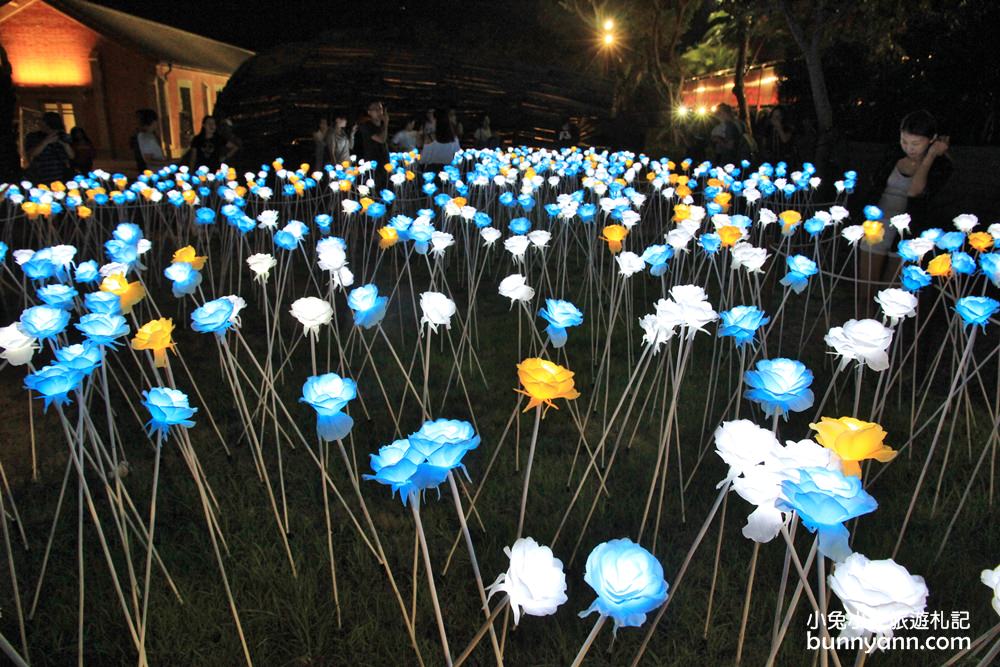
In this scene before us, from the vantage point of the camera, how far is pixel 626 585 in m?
0.81

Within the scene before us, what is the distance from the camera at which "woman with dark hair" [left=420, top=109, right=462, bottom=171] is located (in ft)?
23.6

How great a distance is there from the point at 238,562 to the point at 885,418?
277 cm

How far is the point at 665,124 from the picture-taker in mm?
13844

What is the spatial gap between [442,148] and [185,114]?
1549cm

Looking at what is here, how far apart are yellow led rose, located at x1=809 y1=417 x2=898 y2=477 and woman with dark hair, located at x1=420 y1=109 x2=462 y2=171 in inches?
261

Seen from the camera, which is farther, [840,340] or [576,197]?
[576,197]

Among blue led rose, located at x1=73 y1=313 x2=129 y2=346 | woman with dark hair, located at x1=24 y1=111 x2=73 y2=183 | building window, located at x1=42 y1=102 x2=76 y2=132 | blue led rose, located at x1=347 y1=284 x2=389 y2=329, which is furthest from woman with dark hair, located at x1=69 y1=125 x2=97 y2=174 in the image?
building window, located at x1=42 y1=102 x2=76 y2=132

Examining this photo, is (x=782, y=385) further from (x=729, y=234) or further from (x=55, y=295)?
(x=55, y=295)

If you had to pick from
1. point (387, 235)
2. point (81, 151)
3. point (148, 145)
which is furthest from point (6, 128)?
point (387, 235)

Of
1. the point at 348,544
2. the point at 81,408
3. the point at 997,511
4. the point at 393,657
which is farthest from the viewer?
the point at 997,511

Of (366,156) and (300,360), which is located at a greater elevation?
(366,156)

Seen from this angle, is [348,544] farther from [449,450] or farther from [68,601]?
[449,450]

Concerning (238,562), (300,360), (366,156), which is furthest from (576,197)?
(366,156)

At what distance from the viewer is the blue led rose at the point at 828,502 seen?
85 centimetres
